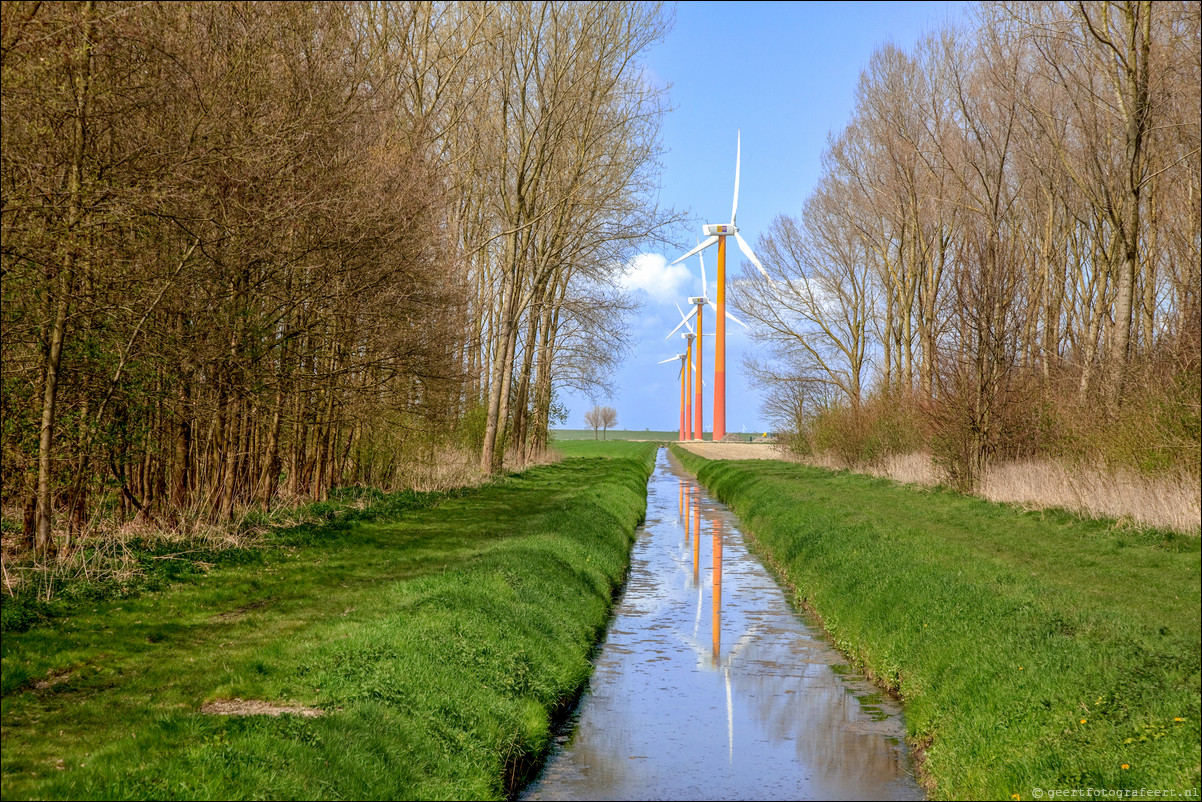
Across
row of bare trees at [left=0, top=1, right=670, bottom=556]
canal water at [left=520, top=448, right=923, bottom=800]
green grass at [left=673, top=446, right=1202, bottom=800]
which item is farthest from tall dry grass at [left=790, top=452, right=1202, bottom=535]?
row of bare trees at [left=0, top=1, right=670, bottom=556]

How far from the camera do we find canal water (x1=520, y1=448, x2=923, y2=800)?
8961mm

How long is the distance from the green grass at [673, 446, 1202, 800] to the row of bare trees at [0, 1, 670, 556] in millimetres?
9493

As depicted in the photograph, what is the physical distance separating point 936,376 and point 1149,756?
20236mm

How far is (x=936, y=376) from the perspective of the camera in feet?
87.2

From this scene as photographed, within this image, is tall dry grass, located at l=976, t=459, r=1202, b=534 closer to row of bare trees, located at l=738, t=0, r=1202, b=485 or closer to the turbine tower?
row of bare trees, located at l=738, t=0, r=1202, b=485

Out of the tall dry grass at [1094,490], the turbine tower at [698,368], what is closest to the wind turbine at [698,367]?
the turbine tower at [698,368]

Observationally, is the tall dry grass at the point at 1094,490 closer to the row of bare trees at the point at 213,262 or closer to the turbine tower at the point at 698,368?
the row of bare trees at the point at 213,262

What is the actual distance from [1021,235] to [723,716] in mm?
33480

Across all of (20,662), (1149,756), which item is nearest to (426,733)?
(20,662)

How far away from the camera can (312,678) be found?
8.80 m

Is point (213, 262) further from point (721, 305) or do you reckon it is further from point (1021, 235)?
point (721, 305)

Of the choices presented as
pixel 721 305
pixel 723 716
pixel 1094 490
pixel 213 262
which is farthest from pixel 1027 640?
pixel 721 305

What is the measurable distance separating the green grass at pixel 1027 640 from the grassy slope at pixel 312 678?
380 centimetres

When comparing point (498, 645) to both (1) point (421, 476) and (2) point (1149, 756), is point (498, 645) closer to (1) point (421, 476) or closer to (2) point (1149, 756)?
(2) point (1149, 756)
